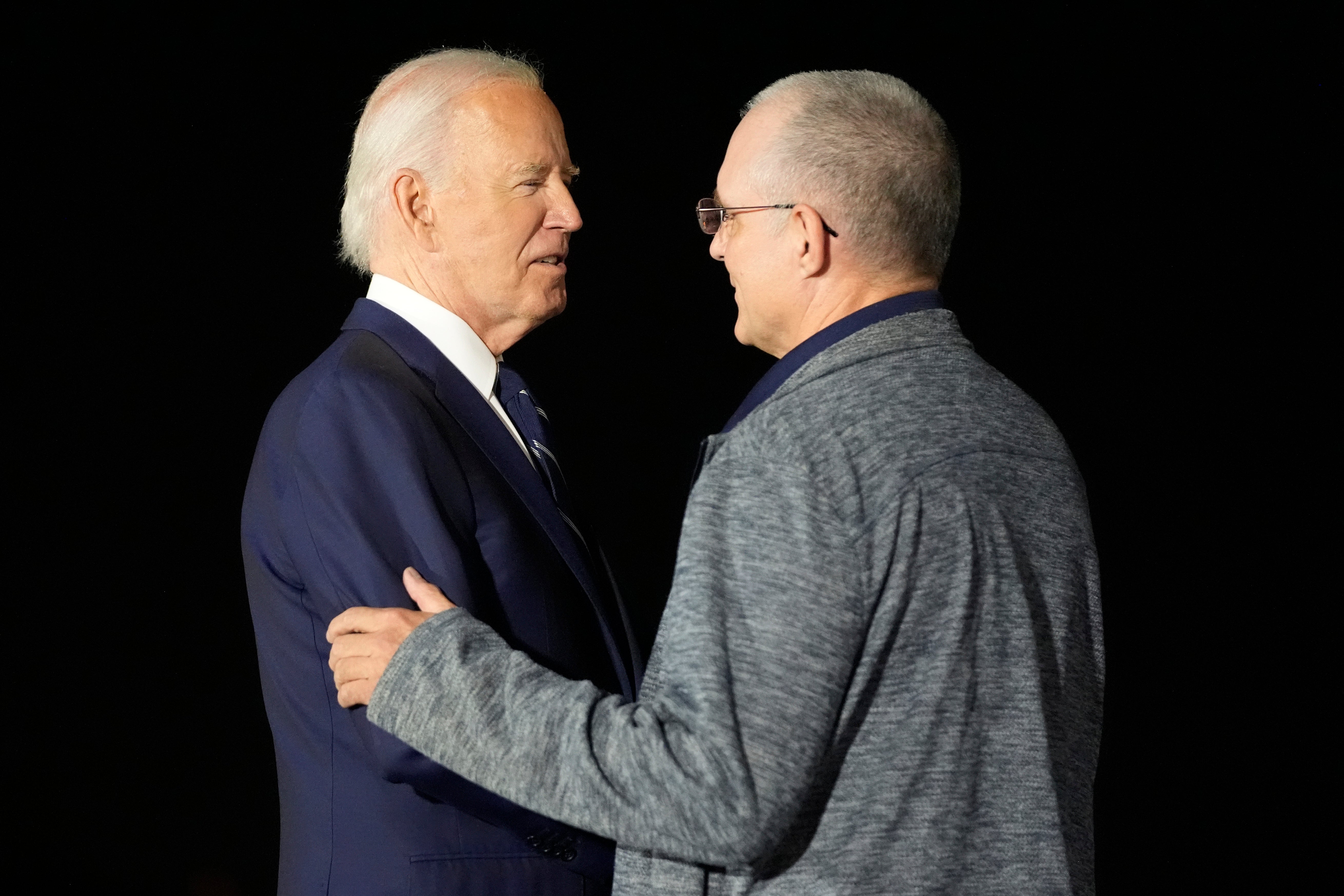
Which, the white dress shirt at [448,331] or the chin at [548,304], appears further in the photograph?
the chin at [548,304]

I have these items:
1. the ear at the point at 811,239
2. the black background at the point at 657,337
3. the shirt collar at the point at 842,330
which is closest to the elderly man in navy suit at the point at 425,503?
the shirt collar at the point at 842,330

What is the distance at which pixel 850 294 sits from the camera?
1387 mm

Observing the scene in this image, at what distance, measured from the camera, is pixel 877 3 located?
3.00 m

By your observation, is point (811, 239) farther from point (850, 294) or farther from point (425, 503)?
point (425, 503)

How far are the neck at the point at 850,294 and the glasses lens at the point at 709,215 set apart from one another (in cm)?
17

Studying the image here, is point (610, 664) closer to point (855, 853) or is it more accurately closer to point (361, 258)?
point (855, 853)

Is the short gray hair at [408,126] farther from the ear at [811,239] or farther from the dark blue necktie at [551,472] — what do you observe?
the ear at [811,239]

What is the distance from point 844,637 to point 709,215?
60 cm

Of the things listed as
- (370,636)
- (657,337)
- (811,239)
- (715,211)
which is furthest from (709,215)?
(657,337)

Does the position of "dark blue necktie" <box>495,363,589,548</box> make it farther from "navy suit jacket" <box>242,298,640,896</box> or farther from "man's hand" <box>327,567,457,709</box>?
"man's hand" <box>327,567,457,709</box>

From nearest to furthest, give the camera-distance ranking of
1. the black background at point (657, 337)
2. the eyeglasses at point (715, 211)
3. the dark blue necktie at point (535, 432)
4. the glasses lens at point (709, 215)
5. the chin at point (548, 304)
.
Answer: the eyeglasses at point (715, 211), the glasses lens at point (709, 215), the dark blue necktie at point (535, 432), the chin at point (548, 304), the black background at point (657, 337)

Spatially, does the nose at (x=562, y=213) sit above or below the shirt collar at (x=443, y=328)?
above

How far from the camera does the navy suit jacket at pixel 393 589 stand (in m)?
1.46

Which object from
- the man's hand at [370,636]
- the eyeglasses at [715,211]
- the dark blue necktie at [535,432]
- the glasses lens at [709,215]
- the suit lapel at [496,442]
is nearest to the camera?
the man's hand at [370,636]
